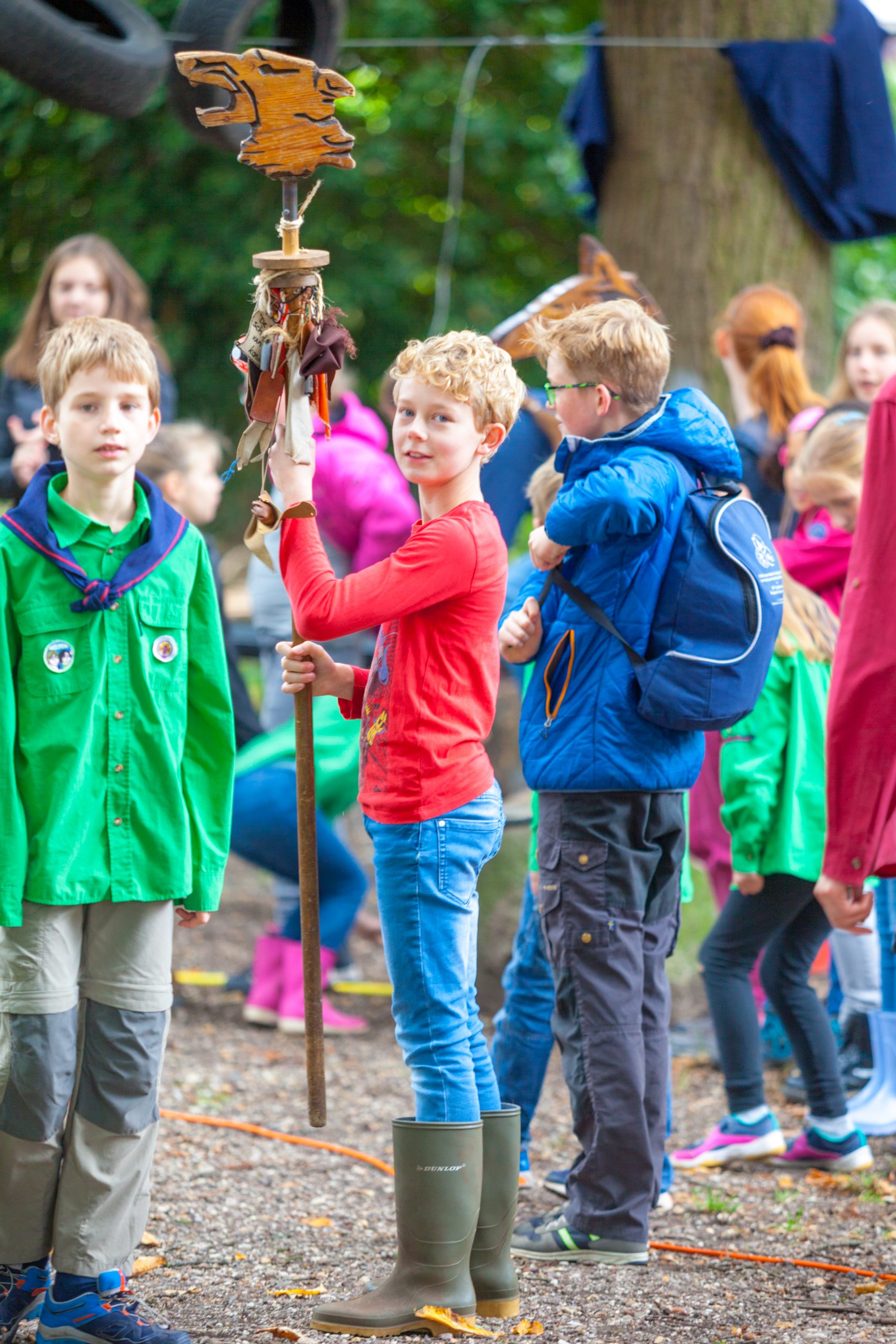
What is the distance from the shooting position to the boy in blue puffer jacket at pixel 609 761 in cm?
306

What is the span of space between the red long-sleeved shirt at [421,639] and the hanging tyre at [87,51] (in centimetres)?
333

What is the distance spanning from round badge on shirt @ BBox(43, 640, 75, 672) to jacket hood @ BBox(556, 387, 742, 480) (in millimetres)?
1138

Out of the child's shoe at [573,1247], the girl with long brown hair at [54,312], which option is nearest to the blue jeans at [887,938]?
the child's shoe at [573,1247]

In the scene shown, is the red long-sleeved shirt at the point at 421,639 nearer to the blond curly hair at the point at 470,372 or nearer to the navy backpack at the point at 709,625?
the blond curly hair at the point at 470,372

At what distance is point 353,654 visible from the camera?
5.95m

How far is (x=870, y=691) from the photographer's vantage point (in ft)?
8.75

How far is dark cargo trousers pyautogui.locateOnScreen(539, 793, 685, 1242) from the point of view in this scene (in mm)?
3070

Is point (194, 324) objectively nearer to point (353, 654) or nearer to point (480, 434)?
point (353, 654)

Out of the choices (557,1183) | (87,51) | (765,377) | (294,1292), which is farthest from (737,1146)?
(87,51)

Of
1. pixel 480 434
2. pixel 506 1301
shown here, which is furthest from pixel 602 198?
pixel 506 1301

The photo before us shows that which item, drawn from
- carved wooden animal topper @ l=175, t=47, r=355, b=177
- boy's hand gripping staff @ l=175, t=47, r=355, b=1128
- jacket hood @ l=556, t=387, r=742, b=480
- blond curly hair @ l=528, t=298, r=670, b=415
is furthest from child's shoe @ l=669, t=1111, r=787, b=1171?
carved wooden animal topper @ l=175, t=47, r=355, b=177

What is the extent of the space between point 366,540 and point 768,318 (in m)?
1.66

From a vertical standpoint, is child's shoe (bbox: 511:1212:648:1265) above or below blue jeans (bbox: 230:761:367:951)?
below

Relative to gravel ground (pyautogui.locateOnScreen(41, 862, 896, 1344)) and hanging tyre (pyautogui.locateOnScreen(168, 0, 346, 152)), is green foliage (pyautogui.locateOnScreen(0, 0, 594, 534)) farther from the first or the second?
gravel ground (pyautogui.locateOnScreen(41, 862, 896, 1344))
